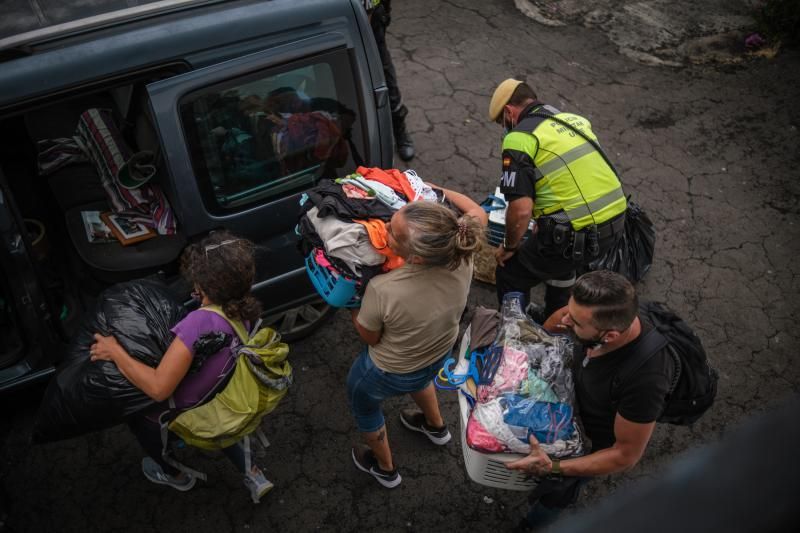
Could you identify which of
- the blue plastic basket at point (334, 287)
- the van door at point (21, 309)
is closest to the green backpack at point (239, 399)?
the blue plastic basket at point (334, 287)

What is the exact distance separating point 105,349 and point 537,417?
1.75 m

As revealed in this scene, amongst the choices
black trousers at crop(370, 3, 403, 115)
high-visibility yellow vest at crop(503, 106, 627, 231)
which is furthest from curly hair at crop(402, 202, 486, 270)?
black trousers at crop(370, 3, 403, 115)

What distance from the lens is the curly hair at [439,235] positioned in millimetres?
2262

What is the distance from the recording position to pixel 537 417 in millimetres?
2400

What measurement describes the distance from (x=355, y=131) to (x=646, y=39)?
510 centimetres

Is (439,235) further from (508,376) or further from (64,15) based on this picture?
(64,15)

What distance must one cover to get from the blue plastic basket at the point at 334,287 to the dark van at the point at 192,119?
59 centimetres

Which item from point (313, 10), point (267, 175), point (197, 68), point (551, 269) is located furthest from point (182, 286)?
point (551, 269)

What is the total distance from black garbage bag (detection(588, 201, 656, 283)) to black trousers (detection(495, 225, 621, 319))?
58 centimetres

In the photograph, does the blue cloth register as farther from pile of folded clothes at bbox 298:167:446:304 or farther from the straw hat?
the straw hat

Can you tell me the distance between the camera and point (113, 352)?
2420 millimetres

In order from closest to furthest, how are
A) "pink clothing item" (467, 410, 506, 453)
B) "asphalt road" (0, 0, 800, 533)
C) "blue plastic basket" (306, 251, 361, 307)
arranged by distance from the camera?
"pink clothing item" (467, 410, 506, 453) < "blue plastic basket" (306, 251, 361, 307) < "asphalt road" (0, 0, 800, 533)

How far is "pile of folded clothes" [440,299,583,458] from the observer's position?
2385 millimetres

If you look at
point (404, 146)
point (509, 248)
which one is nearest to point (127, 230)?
point (509, 248)
